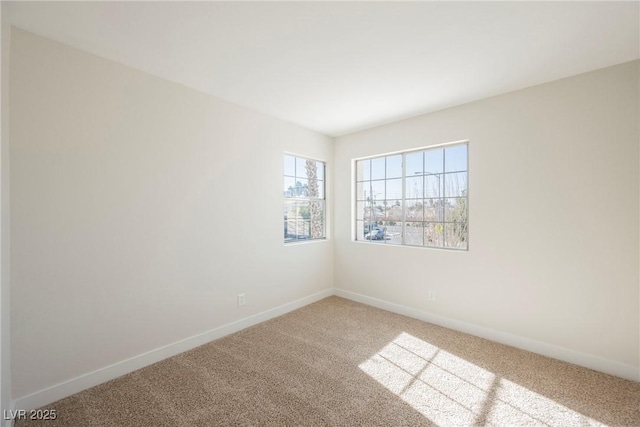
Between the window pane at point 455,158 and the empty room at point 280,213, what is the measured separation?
2 cm

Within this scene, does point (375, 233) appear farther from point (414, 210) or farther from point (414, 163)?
point (414, 163)

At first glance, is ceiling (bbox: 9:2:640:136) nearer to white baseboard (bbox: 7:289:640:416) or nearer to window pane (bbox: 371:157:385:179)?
window pane (bbox: 371:157:385:179)

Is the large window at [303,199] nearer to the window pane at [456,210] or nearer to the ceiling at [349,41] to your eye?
the ceiling at [349,41]

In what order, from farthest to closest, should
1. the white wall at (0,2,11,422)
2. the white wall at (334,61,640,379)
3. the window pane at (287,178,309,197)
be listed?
1. the window pane at (287,178,309,197)
2. the white wall at (334,61,640,379)
3. the white wall at (0,2,11,422)

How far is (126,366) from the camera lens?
222 centimetres

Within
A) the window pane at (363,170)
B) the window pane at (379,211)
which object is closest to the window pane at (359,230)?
the window pane at (379,211)

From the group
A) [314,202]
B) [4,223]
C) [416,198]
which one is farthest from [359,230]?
[4,223]

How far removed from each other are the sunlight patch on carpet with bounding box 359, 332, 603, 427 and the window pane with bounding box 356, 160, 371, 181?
A: 2333mm

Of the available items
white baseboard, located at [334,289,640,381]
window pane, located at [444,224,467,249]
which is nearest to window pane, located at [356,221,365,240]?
white baseboard, located at [334,289,640,381]

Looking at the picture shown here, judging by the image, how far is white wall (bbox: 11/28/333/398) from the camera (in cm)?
182

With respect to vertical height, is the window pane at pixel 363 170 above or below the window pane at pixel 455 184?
above

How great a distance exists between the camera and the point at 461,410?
6.01ft

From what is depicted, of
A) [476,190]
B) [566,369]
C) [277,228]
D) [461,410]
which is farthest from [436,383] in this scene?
[277,228]

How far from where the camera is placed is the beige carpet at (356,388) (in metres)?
1.77
